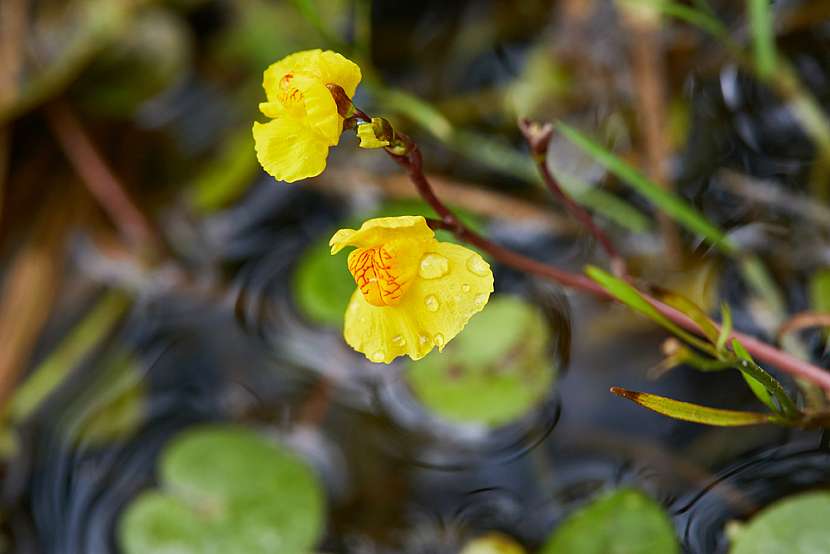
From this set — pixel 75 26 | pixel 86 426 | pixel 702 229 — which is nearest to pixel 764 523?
pixel 702 229

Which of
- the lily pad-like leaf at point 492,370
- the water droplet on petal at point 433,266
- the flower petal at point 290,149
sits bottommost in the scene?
the lily pad-like leaf at point 492,370

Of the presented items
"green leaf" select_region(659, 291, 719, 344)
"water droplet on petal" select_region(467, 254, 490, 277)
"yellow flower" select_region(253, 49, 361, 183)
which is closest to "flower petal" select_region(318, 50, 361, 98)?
"yellow flower" select_region(253, 49, 361, 183)

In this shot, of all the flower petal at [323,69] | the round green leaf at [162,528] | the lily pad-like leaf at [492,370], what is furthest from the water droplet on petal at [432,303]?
the round green leaf at [162,528]

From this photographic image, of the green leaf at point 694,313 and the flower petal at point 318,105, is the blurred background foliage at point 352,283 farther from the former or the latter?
the flower petal at point 318,105

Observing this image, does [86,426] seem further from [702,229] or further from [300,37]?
[702,229]

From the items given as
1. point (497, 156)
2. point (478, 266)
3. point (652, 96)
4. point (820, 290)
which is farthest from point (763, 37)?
point (478, 266)

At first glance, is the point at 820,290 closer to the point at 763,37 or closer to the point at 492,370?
the point at 763,37

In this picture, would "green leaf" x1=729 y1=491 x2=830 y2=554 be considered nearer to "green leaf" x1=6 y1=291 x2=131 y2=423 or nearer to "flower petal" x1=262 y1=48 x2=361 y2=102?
"flower petal" x1=262 y1=48 x2=361 y2=102
